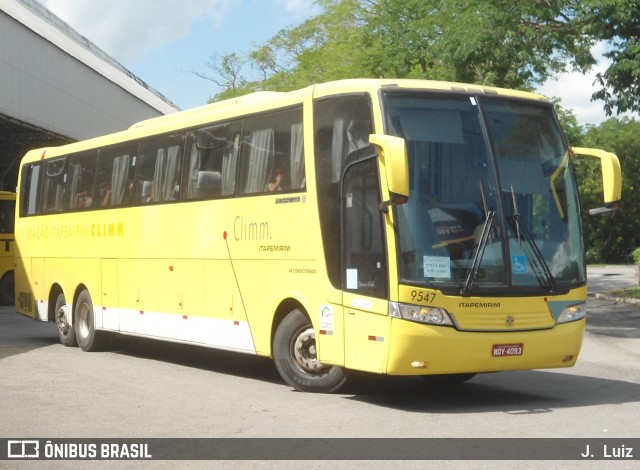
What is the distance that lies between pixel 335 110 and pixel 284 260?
1.87 m

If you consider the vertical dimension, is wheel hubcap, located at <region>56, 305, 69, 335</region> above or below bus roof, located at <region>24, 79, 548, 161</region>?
below

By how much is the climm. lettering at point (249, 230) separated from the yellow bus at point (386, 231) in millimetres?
24

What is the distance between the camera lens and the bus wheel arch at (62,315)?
19931mm

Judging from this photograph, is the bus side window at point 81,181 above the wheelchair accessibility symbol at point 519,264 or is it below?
above

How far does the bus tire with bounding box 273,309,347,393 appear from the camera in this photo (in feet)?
42.3

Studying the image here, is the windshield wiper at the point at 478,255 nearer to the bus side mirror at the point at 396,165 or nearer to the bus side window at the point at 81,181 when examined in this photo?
the bus side mirror at the point at 396,165

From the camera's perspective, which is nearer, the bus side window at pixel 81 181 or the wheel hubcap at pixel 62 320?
the bus side window at pixel 81 181

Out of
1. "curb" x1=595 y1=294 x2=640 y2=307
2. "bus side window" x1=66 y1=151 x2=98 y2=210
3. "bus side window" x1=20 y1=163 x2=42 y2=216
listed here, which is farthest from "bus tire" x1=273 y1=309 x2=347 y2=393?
"curb" x1=595 y1=294 x2=640 y2=307

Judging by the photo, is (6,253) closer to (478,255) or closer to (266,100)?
(266,100)

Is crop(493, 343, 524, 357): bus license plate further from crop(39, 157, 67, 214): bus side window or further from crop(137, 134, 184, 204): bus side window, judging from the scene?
crop(39, 157, 67, 214): bus side window

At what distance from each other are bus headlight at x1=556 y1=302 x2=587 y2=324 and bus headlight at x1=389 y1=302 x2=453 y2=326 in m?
1.39

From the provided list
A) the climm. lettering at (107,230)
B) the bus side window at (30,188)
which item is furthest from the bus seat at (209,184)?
the bus side window at (30,188)

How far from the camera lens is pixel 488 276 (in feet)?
38.0

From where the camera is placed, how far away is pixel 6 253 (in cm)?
3303
